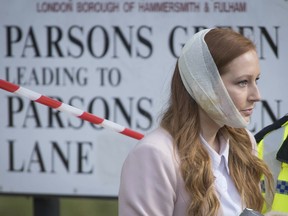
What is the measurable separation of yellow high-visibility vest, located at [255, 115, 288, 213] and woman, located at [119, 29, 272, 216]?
0.61ft

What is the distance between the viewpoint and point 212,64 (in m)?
2.83

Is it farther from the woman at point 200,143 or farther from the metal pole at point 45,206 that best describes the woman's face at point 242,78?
the metal pole at point 45,206

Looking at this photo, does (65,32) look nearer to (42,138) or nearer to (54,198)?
(42,138)

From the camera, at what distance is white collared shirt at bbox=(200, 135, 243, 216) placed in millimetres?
2857

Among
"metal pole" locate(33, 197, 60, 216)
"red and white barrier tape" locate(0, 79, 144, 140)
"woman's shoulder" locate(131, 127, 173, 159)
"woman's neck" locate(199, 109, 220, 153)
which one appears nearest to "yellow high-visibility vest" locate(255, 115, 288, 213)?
"woman's neck" locate(199, 109, 220, 153)

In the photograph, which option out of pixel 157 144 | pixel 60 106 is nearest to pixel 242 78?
pixel 157 144

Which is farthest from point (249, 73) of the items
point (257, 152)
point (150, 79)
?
point (150, 79)

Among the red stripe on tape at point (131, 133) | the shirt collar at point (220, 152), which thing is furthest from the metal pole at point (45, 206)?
the shirt collar at point (220, 152)

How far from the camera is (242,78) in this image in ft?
9.33

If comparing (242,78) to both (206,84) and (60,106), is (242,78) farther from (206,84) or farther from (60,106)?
(60,106)

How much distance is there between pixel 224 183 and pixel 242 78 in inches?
12.6

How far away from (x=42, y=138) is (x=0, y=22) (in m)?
0.68

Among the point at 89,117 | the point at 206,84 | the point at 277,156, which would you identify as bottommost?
the point at 89,117

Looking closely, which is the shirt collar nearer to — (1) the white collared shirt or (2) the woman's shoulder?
(1) the white collared shirt
